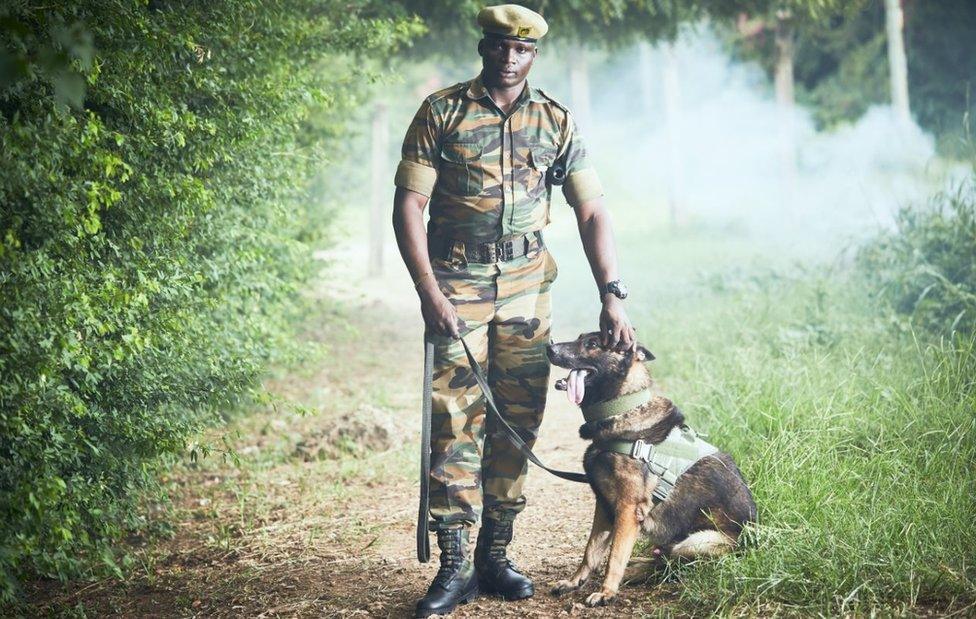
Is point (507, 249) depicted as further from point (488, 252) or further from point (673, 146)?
point (673, 146)

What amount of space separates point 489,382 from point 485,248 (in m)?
0.59

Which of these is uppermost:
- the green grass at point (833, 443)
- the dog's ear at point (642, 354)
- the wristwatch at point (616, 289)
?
the wristwatch at point (616, 289)

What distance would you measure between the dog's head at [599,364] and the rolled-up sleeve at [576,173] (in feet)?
2.05

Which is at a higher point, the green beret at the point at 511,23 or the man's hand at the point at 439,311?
the green beret at the point at 511,23

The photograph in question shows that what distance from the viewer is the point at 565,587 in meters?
3.84

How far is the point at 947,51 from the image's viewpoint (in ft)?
47.8

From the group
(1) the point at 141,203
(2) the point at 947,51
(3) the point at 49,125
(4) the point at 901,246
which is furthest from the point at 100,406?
(2) the point at 947,51

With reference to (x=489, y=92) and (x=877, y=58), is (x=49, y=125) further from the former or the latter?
(x=877, y=58)

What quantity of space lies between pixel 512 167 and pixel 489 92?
33 cm

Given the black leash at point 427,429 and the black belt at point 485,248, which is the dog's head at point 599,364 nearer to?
the black leash at point 427,429

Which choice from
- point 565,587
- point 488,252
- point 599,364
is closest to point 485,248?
point 488,252

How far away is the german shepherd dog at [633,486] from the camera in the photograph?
369 cm

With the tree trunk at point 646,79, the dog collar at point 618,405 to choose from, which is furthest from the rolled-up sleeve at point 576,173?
the tree trunk at point 646,79

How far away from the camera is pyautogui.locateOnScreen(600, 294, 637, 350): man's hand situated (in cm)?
369
